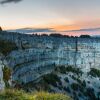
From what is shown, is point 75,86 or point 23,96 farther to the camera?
point 75,86

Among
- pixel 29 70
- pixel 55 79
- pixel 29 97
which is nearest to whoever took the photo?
pixel 29 97

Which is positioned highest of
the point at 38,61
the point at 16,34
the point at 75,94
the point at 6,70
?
the point at 6,70

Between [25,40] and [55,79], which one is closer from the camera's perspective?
[55,79]

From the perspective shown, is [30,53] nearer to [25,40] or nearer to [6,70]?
[25,40]

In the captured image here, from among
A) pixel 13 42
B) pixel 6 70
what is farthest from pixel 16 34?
pixel 6 70

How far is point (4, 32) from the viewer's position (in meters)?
171

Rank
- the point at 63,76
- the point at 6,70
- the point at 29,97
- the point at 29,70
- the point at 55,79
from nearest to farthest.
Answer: the point at 29,97, the point at 6,70, the point at 29,70, the point at 55,79, the point at 63,76

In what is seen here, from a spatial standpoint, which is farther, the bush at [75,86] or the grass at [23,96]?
the bush at [75,86]

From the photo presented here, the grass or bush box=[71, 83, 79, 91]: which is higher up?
the grass

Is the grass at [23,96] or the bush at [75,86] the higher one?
the grass at [23,96]

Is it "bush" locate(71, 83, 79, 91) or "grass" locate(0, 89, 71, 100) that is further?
"bush" locate(71, 83, 79, 91)

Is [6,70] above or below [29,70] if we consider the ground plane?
above

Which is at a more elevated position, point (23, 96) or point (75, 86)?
point (23, 96)

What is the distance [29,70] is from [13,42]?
49.0 ft
